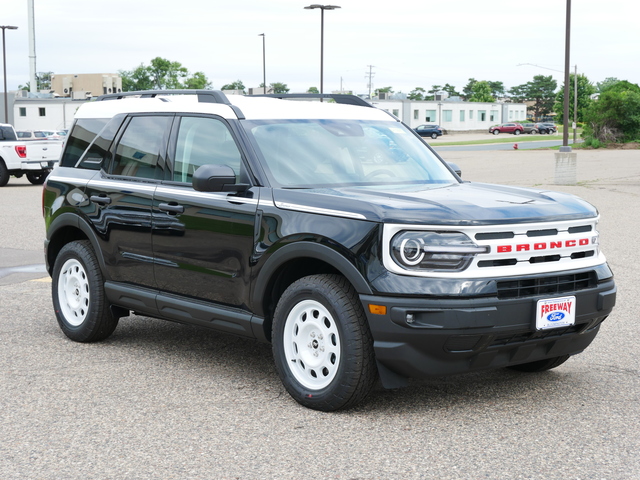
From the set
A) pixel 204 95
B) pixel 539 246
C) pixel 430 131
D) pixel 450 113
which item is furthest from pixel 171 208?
pixel 450 113

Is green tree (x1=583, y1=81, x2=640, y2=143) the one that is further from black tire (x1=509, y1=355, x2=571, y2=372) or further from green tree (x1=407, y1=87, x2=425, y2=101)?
green tree (x1=407, y1=87, x2=425, y2=101)

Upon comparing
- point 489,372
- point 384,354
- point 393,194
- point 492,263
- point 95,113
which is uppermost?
point 95,113

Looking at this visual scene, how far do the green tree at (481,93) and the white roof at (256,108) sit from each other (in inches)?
6274

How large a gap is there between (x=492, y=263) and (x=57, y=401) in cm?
265

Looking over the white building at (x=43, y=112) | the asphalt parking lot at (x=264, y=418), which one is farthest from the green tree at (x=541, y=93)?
the asphalt parking lot at (x=264, y=418)

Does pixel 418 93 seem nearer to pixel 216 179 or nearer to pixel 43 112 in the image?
pixel 43 112

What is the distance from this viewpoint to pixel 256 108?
589 centimetres

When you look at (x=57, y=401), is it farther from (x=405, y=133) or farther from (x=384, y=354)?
(x=405, y=133)

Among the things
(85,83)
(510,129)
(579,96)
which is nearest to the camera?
(510,129)

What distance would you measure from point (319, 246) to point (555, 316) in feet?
4.38

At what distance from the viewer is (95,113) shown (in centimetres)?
705

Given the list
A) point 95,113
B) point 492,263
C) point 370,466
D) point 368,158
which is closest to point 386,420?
point 370,466

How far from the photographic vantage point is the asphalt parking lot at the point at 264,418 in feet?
13.7

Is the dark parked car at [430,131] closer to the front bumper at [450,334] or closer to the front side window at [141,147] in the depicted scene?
the front side window at [141,147]
